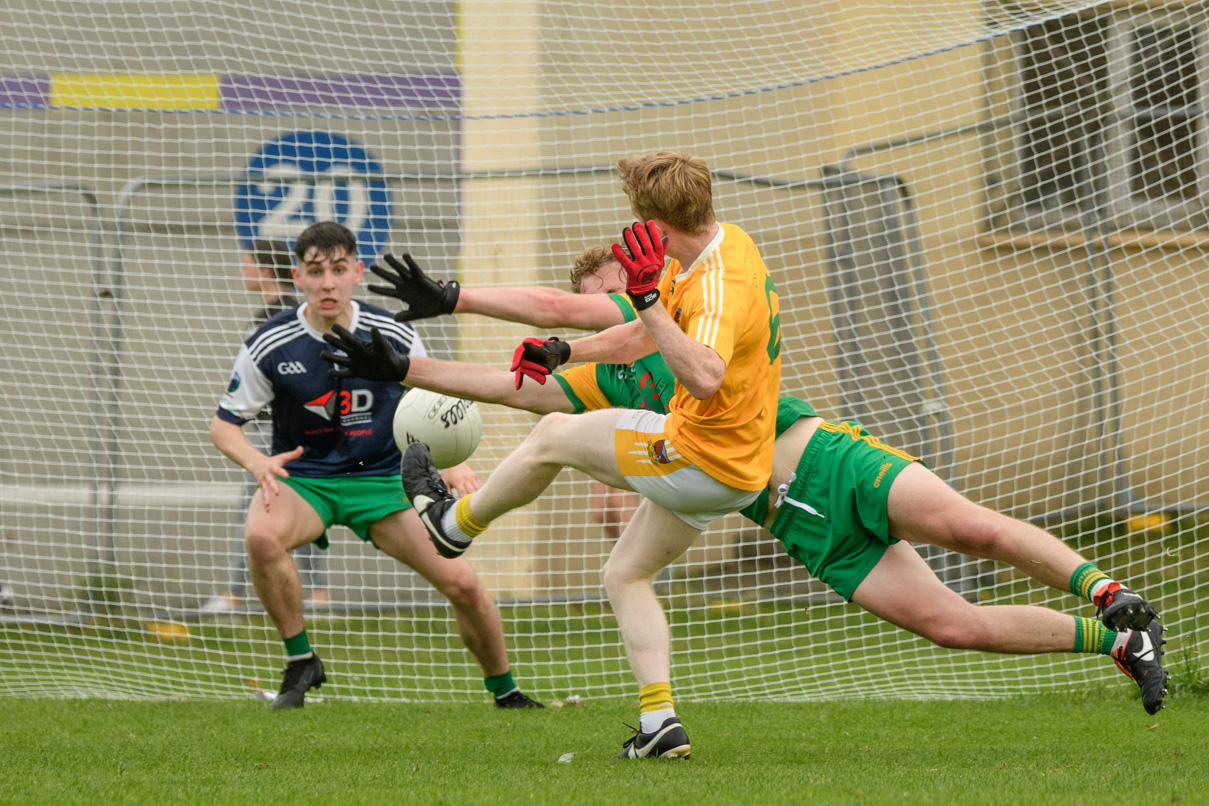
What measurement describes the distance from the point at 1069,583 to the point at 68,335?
19.4 feet

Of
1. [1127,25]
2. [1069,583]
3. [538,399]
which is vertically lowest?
[1069,583]

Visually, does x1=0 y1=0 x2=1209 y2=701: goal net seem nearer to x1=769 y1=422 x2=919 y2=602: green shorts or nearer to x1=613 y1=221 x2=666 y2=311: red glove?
x1=769 y1=422 x2=919 y2=602: green shorts

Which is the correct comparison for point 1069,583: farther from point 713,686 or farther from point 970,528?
point 713,686

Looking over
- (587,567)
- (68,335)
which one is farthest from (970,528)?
(68,335)

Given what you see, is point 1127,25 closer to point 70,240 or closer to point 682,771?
point 682,771

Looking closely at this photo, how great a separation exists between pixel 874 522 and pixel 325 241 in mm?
2504

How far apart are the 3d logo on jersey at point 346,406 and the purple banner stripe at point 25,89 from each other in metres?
3.94

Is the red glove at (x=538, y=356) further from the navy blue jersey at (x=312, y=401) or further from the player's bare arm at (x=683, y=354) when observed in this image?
the navy blue jersey at (x=312, y=401)

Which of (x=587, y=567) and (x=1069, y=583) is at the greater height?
(x=1069, y=583)

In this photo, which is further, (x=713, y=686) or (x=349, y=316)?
(x=713, y=686)

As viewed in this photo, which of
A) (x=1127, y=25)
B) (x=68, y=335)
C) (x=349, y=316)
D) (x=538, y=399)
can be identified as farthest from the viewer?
(x=68, y=335)

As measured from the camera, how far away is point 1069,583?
3.37 m

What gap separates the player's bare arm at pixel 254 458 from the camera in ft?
15.2

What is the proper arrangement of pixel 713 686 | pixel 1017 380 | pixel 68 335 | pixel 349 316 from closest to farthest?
1. pixel 349 316
2. pixel 713 686
3. pixel 68 335
4. pixel 1017 380
